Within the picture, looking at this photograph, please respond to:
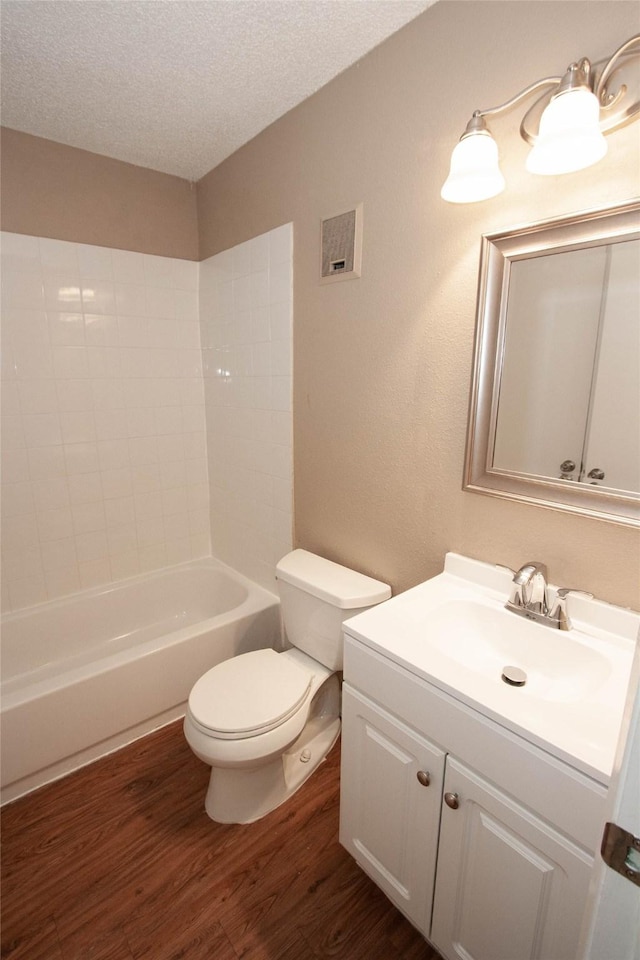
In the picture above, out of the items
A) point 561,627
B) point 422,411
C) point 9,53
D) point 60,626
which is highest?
point 9,53

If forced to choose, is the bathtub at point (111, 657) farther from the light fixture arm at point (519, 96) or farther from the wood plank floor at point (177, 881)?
the light fixture arm at point (519, 96)

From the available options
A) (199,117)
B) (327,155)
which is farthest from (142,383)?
(327,155)

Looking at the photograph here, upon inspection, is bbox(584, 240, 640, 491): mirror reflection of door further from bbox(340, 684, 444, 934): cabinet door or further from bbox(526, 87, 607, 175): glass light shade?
bbox(340, 684, 444, 934): cabinet door

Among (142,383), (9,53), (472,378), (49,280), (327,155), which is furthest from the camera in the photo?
(142,383)

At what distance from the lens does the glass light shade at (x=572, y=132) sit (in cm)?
88

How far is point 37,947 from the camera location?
118 centimetres

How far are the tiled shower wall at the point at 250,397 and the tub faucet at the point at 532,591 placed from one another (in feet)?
3.68

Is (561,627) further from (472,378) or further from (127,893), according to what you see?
(127,893)

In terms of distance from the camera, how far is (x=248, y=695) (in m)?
1.50

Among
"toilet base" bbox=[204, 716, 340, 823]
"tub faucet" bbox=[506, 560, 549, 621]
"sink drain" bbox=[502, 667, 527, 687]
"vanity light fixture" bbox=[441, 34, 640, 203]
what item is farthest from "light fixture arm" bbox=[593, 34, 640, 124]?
"toilet base" bbox=[204, 716, 340, 823]

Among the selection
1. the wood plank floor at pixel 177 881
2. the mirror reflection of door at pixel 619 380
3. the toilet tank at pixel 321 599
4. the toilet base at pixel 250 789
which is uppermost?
the mirror reflection of door at pixel 619 380

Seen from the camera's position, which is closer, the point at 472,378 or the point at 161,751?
the point at 472,378

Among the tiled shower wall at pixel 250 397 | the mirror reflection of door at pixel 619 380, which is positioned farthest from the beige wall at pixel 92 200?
the mirror reflection of door at pixel 619 380

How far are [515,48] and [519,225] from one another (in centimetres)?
41
